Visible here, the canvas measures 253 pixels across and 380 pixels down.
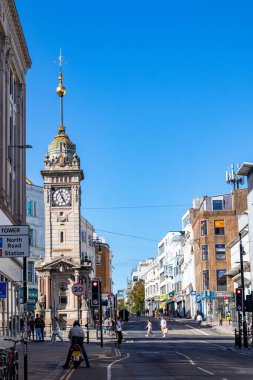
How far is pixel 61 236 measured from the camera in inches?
3602

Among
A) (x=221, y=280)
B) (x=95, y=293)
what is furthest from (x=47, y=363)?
(x=221, y=280)

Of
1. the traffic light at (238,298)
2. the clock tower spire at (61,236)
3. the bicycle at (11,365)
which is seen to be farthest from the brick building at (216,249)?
the bicycle at (11,365)

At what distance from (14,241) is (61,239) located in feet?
238

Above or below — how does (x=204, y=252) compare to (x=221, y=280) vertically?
above

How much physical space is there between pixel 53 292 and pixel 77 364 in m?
62.4

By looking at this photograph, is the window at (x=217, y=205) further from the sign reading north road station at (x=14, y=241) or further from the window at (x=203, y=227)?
the sign reading north road station at (x=14, y=241)

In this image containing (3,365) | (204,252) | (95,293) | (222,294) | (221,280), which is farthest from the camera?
(204,252)

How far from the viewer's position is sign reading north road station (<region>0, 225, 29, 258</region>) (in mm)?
19109

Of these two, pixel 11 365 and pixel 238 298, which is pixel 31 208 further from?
pixel 11 365

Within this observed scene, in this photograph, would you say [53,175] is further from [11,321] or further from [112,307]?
[11,321]

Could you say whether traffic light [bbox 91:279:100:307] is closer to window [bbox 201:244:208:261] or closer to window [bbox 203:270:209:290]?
window [bbox 203:270:209:290]

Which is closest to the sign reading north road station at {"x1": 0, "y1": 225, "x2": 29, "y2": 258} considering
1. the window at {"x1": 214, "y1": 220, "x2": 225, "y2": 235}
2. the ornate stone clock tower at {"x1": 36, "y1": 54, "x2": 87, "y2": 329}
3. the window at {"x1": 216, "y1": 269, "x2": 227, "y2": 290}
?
the ornate stone clock tower at {"x1": 36, "y1": 54, "x2": 87, "y2": 329}

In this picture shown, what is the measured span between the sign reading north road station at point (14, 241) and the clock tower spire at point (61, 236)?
6959 centimetres

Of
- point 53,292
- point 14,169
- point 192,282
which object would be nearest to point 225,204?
point 192,282
